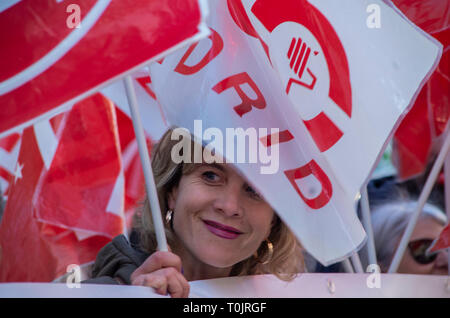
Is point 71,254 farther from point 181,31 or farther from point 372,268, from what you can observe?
point 181,31

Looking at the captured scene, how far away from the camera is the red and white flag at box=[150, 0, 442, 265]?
208cm

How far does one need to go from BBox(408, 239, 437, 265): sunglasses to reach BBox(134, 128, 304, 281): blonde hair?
3.05 feet

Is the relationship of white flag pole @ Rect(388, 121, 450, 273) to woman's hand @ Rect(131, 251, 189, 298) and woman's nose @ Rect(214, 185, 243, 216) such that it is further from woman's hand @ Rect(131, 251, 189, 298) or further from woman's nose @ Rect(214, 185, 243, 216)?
woman's hand @ Rect(131, 251, 189, 298)

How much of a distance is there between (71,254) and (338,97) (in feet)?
3.81

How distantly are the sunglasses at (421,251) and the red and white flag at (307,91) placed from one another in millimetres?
861

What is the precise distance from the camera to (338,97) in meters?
2.44

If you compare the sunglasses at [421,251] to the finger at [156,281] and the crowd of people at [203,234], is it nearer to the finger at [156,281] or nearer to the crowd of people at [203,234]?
the crowd of people at [203,234]

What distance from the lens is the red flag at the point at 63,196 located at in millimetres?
2525

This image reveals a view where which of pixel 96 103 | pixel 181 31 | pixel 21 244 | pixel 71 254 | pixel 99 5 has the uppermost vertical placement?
pixel 99 5

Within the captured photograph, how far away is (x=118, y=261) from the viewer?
6.75 ft

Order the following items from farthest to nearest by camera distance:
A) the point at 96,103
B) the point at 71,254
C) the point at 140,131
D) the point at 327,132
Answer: the point at 96,103, the point at 71,254, the point at 327,132, the point at 140,131

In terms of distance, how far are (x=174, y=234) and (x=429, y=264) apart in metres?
1.37

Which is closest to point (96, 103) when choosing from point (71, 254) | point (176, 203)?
point (71, 254)

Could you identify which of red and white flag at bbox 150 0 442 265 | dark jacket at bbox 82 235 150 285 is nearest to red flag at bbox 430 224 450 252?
red and white flag at bbox 150 0 442 265
